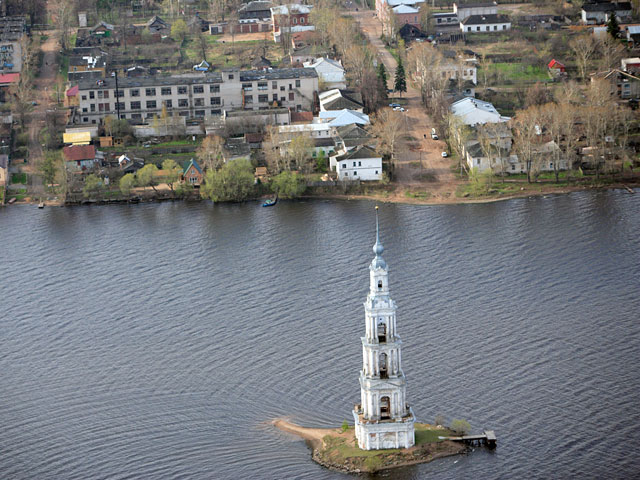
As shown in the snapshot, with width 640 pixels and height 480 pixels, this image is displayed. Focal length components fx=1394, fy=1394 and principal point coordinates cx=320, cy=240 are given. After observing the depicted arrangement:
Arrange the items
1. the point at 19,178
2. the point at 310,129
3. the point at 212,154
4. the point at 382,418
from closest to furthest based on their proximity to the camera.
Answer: the point at 382,418 → the point at 212,154 → the point at 19,178 → the point at 310,129

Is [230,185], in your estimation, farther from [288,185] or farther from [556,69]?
[556,69]

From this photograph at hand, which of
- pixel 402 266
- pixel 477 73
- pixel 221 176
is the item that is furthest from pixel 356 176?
pixel 477 73

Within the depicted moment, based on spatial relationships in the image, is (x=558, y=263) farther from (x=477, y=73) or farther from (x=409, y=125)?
(x=477, y=73)

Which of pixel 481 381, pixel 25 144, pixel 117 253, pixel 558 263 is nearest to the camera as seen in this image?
pixel 481 381

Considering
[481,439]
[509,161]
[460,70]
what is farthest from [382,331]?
[460,70]

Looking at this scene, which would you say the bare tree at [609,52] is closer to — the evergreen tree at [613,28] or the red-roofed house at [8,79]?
the evergreen tree at [613,28]

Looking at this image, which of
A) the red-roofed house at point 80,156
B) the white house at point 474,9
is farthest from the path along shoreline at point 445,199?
the white house at point 474,9

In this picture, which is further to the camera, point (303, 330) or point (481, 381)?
point (303, 330)
